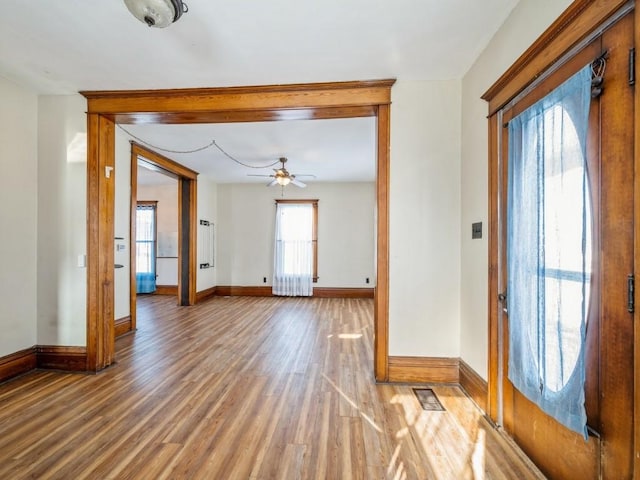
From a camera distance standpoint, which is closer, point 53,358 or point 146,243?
point 53,358

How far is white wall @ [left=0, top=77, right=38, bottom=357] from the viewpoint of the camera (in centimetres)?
270

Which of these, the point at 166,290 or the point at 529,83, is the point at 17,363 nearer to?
the point at 529,83

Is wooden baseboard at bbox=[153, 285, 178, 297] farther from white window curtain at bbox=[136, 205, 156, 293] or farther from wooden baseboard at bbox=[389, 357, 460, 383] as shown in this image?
wooden baseboard at bbox=[389, 357, 460, 383]

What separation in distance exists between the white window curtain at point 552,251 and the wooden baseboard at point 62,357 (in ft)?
11.9

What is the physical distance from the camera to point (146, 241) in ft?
24.4

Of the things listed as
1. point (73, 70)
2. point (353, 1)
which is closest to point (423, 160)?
point (353, 1)

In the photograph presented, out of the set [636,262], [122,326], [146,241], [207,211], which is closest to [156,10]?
[636,262]

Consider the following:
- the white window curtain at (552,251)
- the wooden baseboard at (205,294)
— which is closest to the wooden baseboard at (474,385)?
the white window curtain at (552,251)

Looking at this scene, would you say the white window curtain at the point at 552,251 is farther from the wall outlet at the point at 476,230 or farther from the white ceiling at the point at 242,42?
the white ceiling at the point at 242,42

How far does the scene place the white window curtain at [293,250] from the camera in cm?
697

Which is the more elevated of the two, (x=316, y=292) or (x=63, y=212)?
(x=63, y=212)

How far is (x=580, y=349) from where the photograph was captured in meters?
1.32

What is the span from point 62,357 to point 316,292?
187 inches

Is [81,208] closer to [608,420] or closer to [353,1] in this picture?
[353,1]
